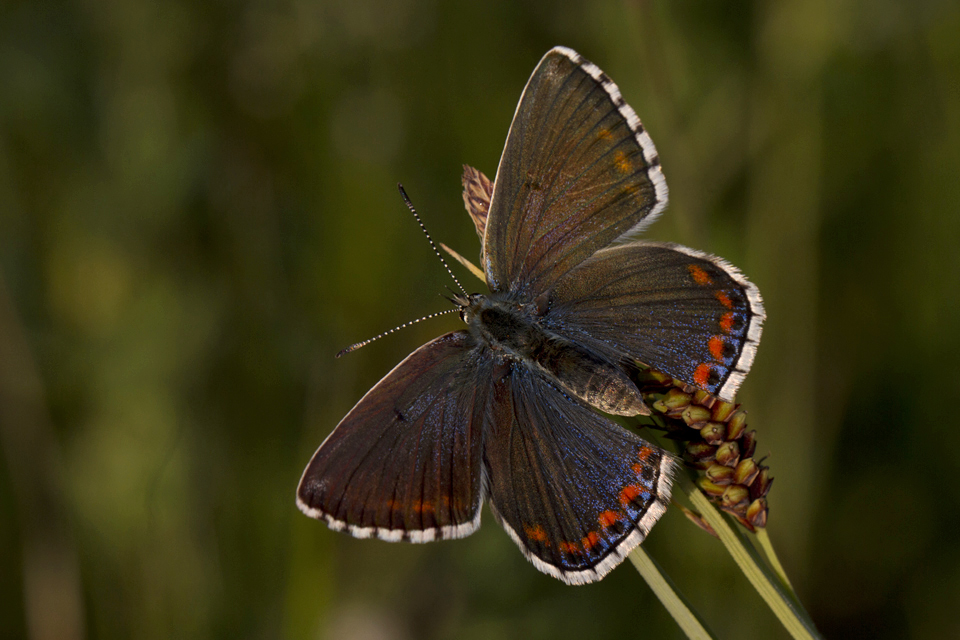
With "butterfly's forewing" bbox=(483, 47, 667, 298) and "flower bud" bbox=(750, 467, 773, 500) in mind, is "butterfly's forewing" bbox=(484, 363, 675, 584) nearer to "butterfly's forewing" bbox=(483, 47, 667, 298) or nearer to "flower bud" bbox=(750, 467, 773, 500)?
"flower bud" bbox=(750, 467, 773, 500)

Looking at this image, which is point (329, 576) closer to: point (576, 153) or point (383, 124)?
point (576, 153)

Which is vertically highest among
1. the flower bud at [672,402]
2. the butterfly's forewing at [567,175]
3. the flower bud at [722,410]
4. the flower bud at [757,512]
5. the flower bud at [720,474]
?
the butterfly's forewing at [567,175]

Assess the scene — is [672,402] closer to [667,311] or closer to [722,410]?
[722,410]

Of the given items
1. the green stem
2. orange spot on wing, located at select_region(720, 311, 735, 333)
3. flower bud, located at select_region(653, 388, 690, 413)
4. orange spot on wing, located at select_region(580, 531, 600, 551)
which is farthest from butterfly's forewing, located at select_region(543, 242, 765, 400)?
orange spot on wing, located at select_region(580, 531, 600, 551)

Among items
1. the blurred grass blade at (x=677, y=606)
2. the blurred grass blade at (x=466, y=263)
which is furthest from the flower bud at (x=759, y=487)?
the blurred grass blade at (x=466, y=263)

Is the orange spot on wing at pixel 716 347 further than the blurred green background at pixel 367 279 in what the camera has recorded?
No

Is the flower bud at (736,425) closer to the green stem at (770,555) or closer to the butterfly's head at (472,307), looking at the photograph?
the green stem at (770,555)

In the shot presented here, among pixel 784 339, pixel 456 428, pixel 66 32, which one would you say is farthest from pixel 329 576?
pixel 66 32
